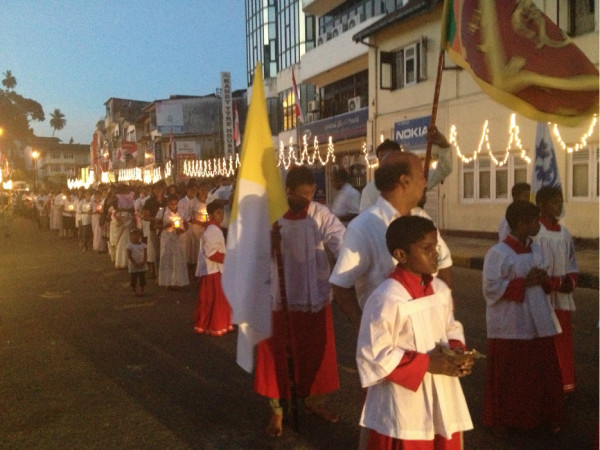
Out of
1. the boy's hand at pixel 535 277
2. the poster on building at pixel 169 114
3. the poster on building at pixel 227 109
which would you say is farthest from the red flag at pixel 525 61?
the poster on building at pixel 169 114

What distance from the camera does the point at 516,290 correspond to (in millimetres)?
4508

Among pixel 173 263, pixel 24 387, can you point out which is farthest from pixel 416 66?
pixel 24 387

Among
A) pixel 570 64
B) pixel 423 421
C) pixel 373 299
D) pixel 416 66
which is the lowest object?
pixel 423 421

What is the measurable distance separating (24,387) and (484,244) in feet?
42.8

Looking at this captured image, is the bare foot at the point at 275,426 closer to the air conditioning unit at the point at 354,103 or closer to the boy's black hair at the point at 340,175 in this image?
the boy's black hair at the point at 340,175

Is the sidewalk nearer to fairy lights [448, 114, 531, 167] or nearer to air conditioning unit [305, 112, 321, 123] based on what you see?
fairy lights [448, 114, 531, 167]

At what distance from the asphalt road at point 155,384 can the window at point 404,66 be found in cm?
1256

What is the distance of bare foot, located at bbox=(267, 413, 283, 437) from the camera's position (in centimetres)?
475

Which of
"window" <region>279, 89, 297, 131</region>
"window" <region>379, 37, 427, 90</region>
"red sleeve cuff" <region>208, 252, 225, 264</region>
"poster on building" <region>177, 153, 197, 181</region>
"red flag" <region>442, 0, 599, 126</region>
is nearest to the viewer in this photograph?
"red flag" <region>442, 0, 599, 126</region>

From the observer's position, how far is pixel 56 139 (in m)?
119

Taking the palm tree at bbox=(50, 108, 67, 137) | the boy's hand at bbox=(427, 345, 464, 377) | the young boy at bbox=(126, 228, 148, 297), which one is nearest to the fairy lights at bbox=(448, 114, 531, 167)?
the young boy at bbox=(126, 228, 148, 297)

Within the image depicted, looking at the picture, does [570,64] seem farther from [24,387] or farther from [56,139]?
[56,139]

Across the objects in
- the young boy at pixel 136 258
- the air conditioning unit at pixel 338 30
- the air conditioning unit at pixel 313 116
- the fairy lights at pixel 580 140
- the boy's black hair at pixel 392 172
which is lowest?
the young boy at pixel 136 258

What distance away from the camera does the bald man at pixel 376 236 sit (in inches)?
141
